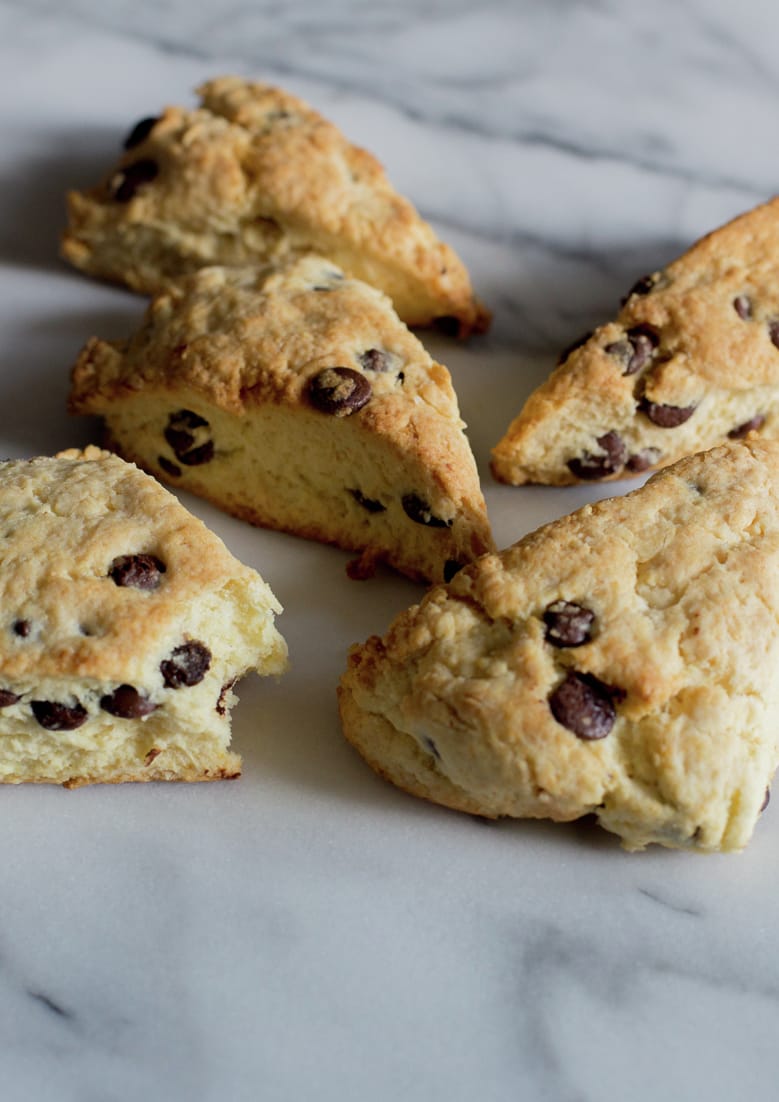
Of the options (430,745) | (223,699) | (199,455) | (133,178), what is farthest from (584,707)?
(133,178)

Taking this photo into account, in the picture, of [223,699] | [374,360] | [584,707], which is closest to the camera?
[584,707]

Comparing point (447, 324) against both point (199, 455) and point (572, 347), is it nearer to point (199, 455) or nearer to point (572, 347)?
point (572, 347)

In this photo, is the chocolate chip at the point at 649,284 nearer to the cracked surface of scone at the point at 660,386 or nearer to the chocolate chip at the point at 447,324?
the cracked surface of scone at the point at 660,386

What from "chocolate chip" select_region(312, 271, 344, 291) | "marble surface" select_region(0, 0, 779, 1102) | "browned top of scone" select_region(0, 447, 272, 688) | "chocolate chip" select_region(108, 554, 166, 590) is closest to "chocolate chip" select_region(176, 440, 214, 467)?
"marble surface" select_region(0, 0, 779, 1102)

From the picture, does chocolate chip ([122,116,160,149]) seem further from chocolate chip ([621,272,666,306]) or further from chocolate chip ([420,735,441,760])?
chocolate chip ([420,735,441,760])

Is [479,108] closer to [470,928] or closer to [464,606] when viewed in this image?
[464,606]

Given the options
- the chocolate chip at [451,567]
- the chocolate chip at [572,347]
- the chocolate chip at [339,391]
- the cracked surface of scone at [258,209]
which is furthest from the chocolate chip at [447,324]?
the chocolate chip at [451,567]

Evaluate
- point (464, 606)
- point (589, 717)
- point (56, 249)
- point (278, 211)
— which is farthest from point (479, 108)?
point (589, 717)
